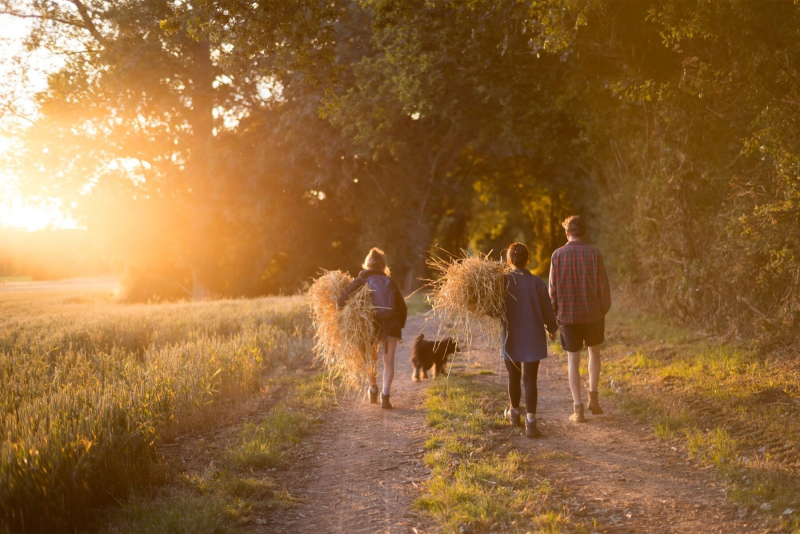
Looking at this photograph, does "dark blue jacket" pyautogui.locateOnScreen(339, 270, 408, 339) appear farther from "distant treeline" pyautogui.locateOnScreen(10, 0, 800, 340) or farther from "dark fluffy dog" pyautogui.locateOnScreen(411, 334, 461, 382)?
"distant treeline" pyautogui.locateOnScreen(10, 0, 800, 340)

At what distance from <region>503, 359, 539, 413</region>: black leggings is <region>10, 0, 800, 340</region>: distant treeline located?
12.6 feet

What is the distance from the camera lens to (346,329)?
9.02 metres

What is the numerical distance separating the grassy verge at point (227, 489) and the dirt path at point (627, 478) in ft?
8.08

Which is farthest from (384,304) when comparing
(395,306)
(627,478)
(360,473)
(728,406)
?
(728,406)

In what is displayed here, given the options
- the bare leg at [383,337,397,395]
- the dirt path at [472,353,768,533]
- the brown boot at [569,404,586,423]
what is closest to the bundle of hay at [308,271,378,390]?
the bare leg at [383,337,397,395]

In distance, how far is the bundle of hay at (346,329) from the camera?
905 cm

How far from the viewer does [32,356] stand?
9719mm

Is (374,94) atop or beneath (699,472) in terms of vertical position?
atop

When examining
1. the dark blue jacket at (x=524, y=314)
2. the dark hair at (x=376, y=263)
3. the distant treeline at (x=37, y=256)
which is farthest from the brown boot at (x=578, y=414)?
the distant treeline at (x=37, y=256)

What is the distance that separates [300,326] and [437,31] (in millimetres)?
7293

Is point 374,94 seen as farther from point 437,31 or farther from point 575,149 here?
point 575,149

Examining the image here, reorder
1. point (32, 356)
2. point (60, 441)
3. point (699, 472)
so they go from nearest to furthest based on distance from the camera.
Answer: point (60, 441), point (699, 472), point (32, 356)

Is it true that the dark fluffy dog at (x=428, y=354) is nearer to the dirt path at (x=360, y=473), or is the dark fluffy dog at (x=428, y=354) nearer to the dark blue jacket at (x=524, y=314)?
the dirt path at (x=360, y=473)

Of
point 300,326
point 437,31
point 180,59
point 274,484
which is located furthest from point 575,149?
point 274,484
